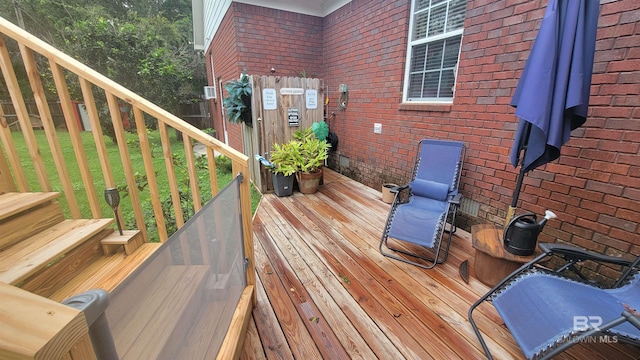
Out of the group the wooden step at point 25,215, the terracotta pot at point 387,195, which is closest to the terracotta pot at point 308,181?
the terracotta pot at point 387,195

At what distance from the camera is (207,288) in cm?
115

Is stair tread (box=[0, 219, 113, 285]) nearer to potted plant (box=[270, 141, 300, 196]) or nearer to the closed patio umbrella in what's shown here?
potted plant (box=[270, 141, 300, 196])

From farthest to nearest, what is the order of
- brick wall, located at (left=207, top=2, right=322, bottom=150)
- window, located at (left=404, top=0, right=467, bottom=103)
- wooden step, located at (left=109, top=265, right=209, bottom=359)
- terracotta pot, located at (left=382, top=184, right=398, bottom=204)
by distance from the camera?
brick wall, located at (left=207, top=2, right=322, bottom=150), terracotta pot, located at (left=382, top=184, right=398, bottom=204), window, located at (left=404, top=0, right=467, bottom=103), wooden step, located at (left=109, top=265, right=209, bottom=359)

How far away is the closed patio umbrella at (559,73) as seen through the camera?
159cm

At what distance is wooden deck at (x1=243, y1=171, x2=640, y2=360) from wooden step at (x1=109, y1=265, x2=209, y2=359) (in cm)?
81

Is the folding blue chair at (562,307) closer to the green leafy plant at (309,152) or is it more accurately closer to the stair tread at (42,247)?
the stair tread at (42,247)

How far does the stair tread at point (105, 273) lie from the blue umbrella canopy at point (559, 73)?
250cm

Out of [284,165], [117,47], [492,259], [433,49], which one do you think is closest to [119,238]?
[284,165]

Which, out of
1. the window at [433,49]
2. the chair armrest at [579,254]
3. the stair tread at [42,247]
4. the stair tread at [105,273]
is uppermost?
the window at [433,49]

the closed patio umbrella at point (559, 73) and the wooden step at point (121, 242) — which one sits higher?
the closed patio umbrella at point (559, 73)

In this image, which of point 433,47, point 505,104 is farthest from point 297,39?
point 505,104

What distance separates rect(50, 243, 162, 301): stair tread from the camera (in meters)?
1.42

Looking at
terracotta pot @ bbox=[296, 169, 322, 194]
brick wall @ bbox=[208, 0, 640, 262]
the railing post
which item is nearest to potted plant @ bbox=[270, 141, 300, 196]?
terracotta pot @ bbox=[296, 169, 322, 194]

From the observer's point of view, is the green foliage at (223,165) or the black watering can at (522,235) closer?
the black watering can at (522,235)
